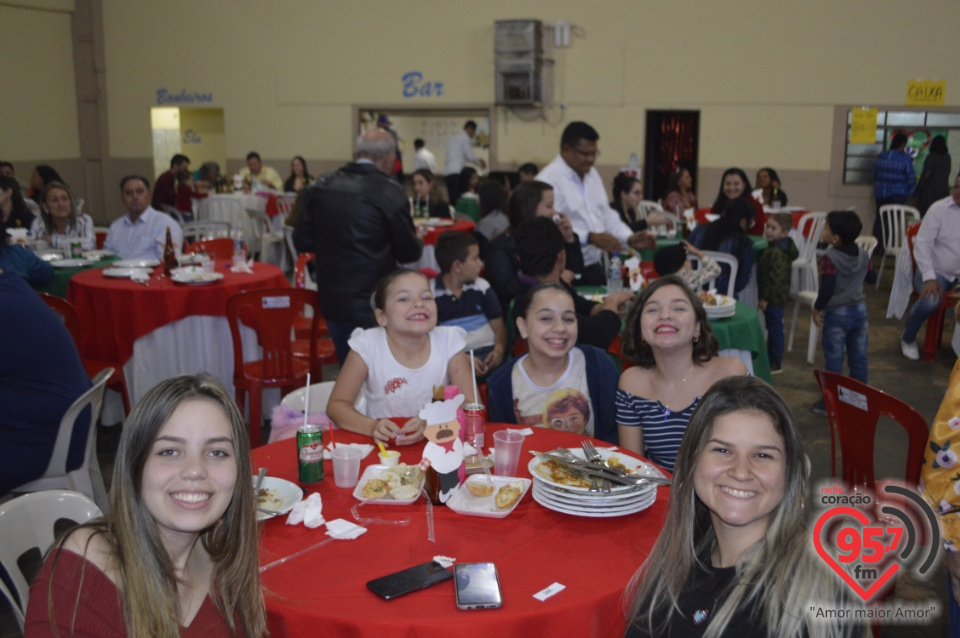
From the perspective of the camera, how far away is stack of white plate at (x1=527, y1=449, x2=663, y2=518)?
201 cm

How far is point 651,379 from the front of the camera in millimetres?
2807

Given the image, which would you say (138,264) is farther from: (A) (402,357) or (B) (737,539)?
(B) (737,539)

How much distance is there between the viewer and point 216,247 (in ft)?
21.7

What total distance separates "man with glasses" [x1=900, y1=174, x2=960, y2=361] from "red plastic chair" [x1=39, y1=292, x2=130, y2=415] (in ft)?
17.7

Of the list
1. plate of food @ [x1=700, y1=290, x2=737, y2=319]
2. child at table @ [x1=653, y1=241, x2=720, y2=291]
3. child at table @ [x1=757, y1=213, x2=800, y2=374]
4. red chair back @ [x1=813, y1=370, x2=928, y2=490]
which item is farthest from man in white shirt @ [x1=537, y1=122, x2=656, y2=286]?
red chair back @ [x1=813, y1=370, x2=928, y2=490]

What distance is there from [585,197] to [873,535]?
4192mm

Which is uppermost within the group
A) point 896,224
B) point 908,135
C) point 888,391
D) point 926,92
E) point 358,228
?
point 926,92

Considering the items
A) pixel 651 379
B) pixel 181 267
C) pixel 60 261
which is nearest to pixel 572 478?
pixel 651 379

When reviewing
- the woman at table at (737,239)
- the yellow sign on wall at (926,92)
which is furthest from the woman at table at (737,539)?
the yellow sign on wall at (926,92)

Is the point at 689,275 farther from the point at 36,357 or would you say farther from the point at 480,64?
the point at 480,64

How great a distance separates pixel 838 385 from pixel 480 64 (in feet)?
34.5

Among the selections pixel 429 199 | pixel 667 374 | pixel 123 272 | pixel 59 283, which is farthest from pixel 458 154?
pixel 667 374

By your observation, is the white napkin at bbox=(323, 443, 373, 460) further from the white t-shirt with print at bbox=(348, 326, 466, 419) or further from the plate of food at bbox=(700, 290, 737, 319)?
the plate of food at bbox=(700, 290, 737, 319)

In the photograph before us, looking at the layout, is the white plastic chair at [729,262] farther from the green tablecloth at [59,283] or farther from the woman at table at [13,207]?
the woman at table at [13,207]
